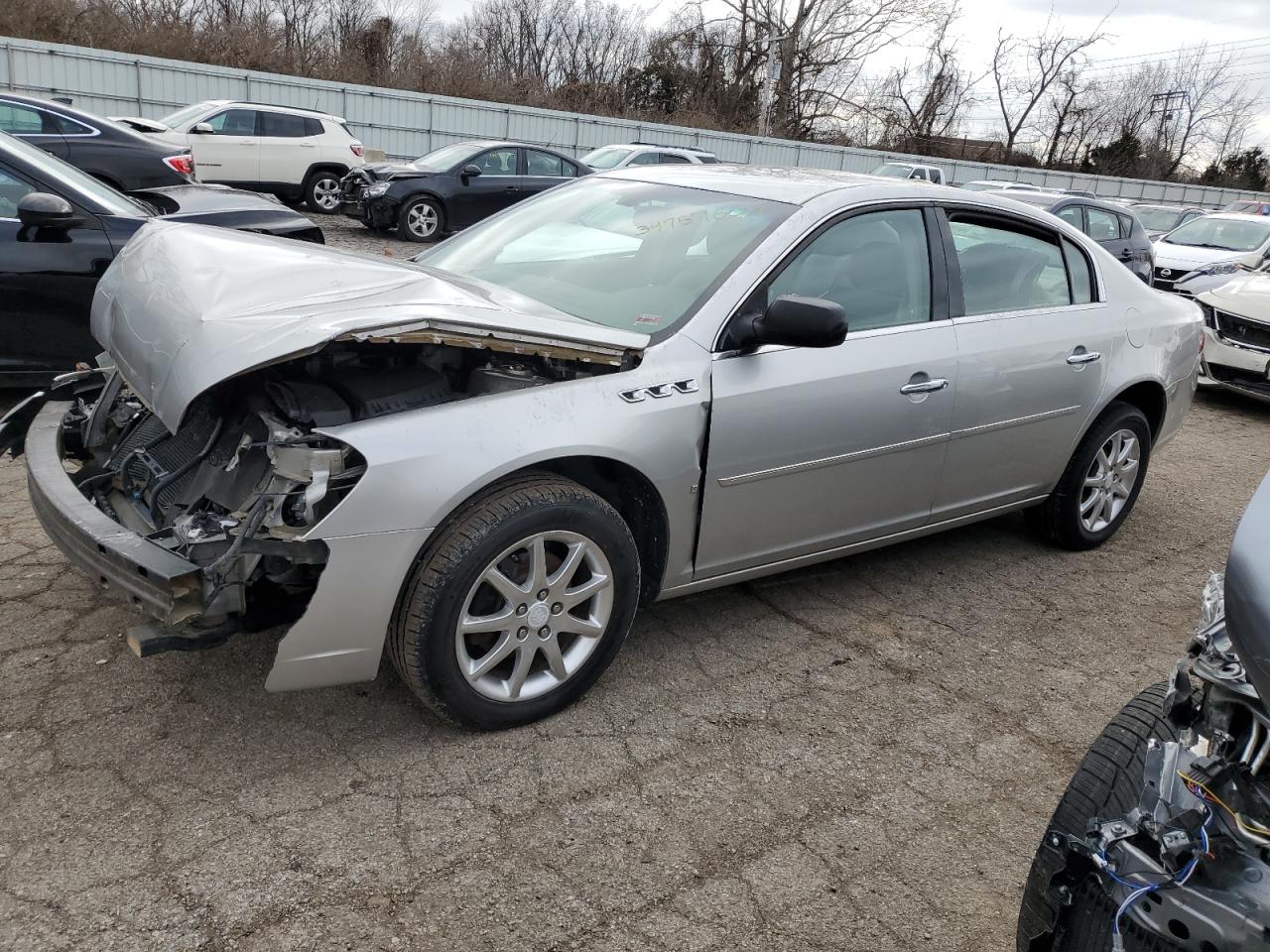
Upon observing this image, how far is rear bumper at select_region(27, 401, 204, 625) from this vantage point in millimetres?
2512

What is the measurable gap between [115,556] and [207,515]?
25 cm

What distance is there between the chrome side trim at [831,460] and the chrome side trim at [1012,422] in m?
0.11

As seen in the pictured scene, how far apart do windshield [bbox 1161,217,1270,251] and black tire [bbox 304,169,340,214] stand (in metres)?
13.0

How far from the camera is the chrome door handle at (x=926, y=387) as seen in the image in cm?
370

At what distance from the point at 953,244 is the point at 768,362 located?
118 cm

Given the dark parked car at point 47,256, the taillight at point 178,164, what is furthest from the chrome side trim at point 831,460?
the taillight at point 178,164

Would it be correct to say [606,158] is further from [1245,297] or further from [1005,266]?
[1005,266]

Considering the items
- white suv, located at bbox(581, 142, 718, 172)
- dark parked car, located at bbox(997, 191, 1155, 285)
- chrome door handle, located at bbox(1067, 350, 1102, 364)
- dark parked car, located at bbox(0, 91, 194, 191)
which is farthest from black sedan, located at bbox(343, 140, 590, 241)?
chrome door handle, located at bbox(1067, 350, 1102, 364)

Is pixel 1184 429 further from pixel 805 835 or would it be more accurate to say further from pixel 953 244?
pixel 805 835

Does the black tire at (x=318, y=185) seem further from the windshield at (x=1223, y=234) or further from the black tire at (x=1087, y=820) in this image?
the black tire at (x=1087, y=820)

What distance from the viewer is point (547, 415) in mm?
2912

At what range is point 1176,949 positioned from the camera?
5.14 ft

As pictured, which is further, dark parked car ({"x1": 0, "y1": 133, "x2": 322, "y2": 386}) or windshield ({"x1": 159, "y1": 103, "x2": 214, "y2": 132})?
windshield ({"x1": 159, "y1": 103, "x2": 214, "y2": 132})

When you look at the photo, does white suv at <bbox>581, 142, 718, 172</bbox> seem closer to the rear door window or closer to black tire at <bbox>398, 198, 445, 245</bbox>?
black tire at <bbox>398, 198, 445, 245</bbox>
